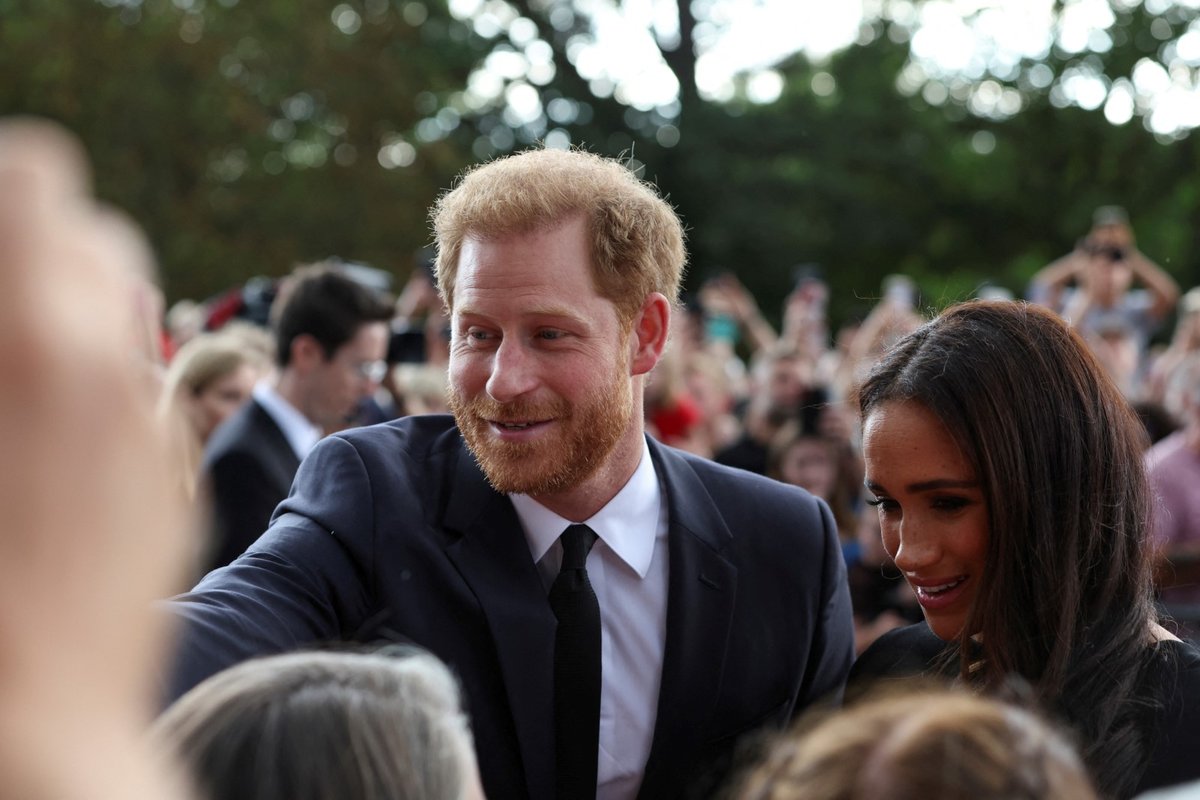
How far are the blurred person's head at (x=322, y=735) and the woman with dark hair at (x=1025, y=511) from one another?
1381 millimetres

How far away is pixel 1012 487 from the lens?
2.57m

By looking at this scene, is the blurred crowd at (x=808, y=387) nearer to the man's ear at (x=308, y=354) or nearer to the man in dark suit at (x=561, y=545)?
the man's ear at (x=308, y=354)


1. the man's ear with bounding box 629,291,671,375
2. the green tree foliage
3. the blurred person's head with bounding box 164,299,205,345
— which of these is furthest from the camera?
the green tree foliage

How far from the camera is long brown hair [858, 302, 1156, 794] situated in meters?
2.51

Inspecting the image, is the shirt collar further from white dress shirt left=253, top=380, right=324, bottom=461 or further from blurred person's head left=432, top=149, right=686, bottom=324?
white dress shirt left=253, top=380, right=324, bottom=461

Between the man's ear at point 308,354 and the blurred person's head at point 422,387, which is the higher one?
the man's ear at point 308,354

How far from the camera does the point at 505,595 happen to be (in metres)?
2.92

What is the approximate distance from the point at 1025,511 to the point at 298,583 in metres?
1.36

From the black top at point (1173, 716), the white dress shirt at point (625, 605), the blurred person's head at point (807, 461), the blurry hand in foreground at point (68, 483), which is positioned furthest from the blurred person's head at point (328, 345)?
the blurry hand in foreground at point (68, 483)

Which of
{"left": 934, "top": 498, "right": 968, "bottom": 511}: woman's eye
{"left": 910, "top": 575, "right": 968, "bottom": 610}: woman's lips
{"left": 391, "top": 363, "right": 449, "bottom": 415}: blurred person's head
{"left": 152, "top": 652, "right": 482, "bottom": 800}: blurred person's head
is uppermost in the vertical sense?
{"left": 152, "top": 652, "right": 482, "bottom": 800}: blurred person's head

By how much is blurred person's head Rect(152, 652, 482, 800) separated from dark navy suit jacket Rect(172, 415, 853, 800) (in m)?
1.21

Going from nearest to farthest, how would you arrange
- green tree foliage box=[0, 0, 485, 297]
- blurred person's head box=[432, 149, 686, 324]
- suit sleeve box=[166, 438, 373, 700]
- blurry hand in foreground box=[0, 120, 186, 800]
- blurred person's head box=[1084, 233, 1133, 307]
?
blurry hand in foreground box=[0, 120, 186, 800] → suit sleeve box=[166, 438, 373, 700] → blurred person's head box=[432, 149, 686, 324] → blurred person's head box=[1084, 233, 1133, 307] → green tree foliage box=[0, 0, 485, 297]

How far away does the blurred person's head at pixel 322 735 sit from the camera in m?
1.29

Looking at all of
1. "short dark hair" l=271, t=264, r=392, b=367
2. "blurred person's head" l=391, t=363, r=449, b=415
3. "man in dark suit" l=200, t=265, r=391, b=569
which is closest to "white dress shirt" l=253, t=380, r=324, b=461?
"man in dark suit" l=200, t=265, r=391, b=569
